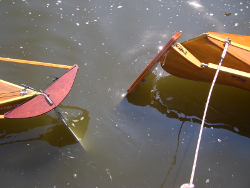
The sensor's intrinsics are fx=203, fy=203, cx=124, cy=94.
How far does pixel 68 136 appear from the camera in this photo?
12.3ft

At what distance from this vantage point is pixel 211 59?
12.6 feet

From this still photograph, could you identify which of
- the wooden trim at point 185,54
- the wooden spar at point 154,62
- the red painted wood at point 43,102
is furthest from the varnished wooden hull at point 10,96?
the wooden trim at point 185,54

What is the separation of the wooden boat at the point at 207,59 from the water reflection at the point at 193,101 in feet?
1.11

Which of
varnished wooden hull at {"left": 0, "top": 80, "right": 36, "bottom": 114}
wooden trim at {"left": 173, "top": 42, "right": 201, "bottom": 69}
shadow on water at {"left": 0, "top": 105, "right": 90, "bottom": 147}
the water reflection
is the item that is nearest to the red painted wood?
varnished wooden hull at {"left": 0, "top": 80, "right": 36, "bottom": 114}

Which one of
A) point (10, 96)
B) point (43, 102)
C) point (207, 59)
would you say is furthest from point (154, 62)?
point (10, 96)

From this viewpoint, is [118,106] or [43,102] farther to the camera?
[118,106]

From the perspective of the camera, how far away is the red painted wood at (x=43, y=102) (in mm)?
3115

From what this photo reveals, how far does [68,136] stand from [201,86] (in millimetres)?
2971

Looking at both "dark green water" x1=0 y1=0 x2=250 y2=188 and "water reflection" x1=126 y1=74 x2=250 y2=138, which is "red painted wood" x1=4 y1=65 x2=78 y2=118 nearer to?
"dark green water" x1=0 y1=0 x2=250 y2=188

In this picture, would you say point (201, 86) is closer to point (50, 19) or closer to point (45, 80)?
point (45, 80)

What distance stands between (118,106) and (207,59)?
76.8 inches

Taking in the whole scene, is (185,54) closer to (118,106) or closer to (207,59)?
(207,59)

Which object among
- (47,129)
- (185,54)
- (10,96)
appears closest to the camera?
(10,96)

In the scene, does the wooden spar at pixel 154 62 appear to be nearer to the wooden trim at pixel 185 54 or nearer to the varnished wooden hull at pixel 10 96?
the wooden trim at pixel 185 54
